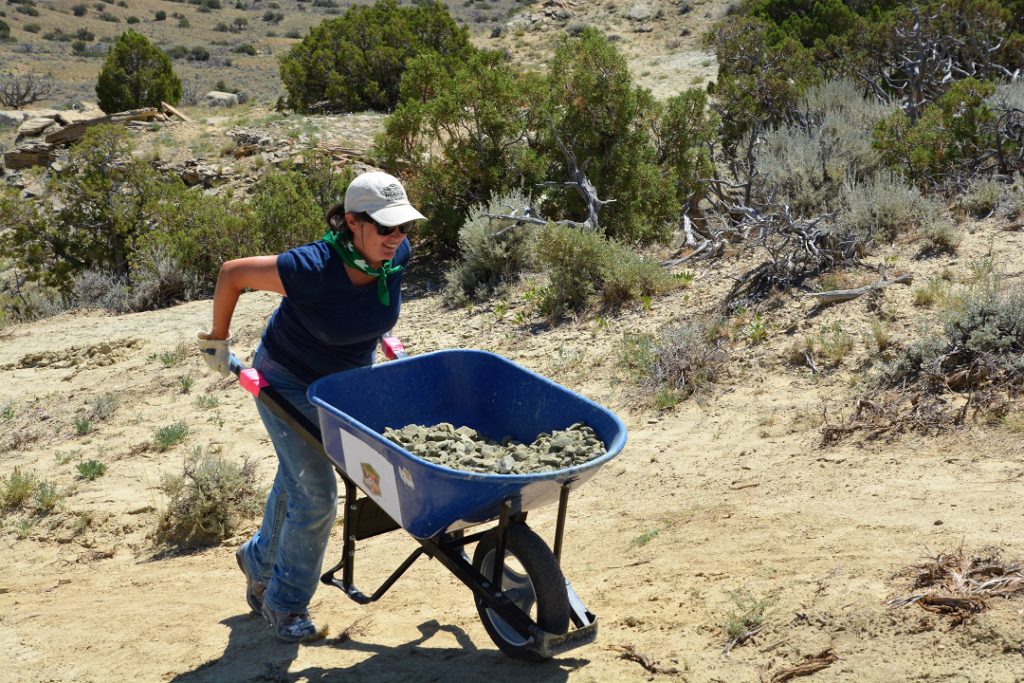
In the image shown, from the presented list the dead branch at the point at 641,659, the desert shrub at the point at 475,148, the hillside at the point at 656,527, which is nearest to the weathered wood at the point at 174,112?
the desert shrub at the point at 475,148

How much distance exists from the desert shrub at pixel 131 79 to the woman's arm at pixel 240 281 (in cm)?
2171

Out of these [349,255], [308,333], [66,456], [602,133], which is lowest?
[66,456]

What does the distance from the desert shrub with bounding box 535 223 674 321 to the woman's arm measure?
14.4 ft

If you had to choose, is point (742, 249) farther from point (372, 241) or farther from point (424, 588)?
point (372, 241)

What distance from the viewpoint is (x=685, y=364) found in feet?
20.7

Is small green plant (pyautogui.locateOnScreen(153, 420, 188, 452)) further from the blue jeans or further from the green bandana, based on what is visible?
the green bandana

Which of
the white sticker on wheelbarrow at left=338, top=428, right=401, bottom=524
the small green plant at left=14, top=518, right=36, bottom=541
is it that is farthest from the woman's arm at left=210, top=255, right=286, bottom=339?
the small green plant at left=14, top=518, right=36, bottom=541

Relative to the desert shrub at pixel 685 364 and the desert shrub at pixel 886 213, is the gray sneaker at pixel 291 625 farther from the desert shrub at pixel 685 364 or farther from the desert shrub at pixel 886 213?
the desert shrub at pixel 886 213

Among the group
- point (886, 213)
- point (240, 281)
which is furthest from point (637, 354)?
point (240, 281)

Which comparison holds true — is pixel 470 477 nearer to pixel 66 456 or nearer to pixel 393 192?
pixel 393 192

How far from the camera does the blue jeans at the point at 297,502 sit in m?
3.85

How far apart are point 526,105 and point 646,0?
79.4 feet

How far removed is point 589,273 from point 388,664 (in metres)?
4.76

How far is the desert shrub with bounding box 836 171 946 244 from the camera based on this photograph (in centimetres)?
746
